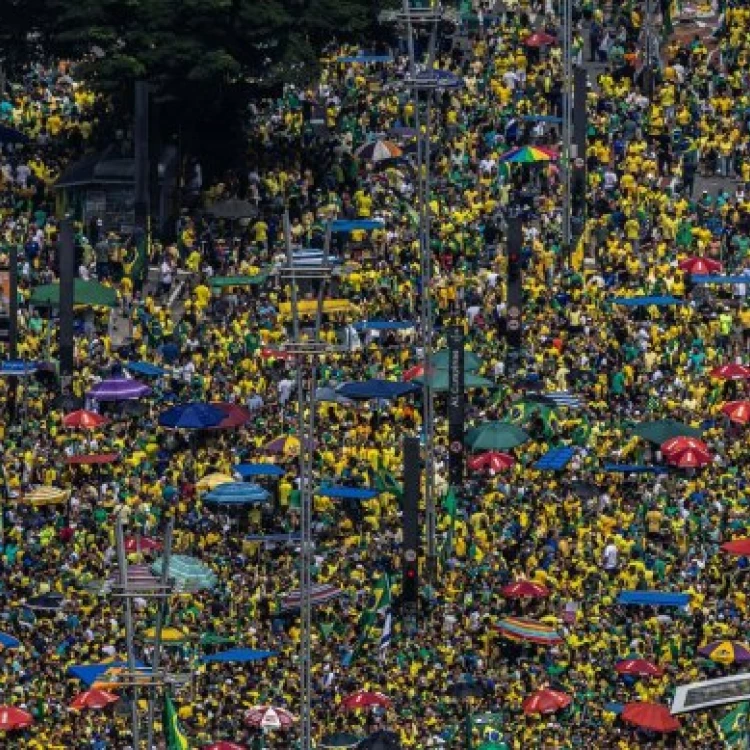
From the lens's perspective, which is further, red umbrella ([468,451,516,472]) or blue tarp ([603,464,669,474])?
blue tarp ([603,464,669,474])

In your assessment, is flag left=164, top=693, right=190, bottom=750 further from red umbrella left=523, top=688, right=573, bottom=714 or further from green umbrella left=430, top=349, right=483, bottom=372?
green umbrella left=430, top=349, right=483, bottom=372

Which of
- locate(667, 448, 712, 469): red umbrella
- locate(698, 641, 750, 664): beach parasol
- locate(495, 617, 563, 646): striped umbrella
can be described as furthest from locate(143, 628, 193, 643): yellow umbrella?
locate(667, 448, 712, 469): red umbrella

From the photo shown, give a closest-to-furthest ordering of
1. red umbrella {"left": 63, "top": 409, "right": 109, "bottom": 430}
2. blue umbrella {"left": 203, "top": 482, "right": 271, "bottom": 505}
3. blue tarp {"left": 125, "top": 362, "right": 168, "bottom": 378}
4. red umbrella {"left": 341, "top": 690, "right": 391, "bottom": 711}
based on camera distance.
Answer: red umbrella {"left": 341, "top": 690, "right": 391, "bottom": 711}, blue umbrella {"left": 203, "top": 482, "right": 271, "bottom": 505}, red umbrella {"left": 63, "top": 409, "right": 109, "bottom": 430}, blue tarp {"left": 125, "top": 362, "right": 168, "bottom": 378}

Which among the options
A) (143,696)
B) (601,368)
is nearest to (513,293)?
(601,368)

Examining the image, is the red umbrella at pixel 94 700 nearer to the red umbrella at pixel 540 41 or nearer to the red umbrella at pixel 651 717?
the red umbrella at pixel 651 717

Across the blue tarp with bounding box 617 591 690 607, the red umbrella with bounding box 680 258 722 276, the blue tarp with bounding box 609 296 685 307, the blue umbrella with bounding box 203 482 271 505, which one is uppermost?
the red umbrella with bounding box 680 258 722 276

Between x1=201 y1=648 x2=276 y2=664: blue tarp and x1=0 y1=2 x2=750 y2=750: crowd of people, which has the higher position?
x1=0 y1=2 x2=750 y2=750: crowd of people

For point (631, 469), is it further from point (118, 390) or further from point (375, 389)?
point (118, 390)
